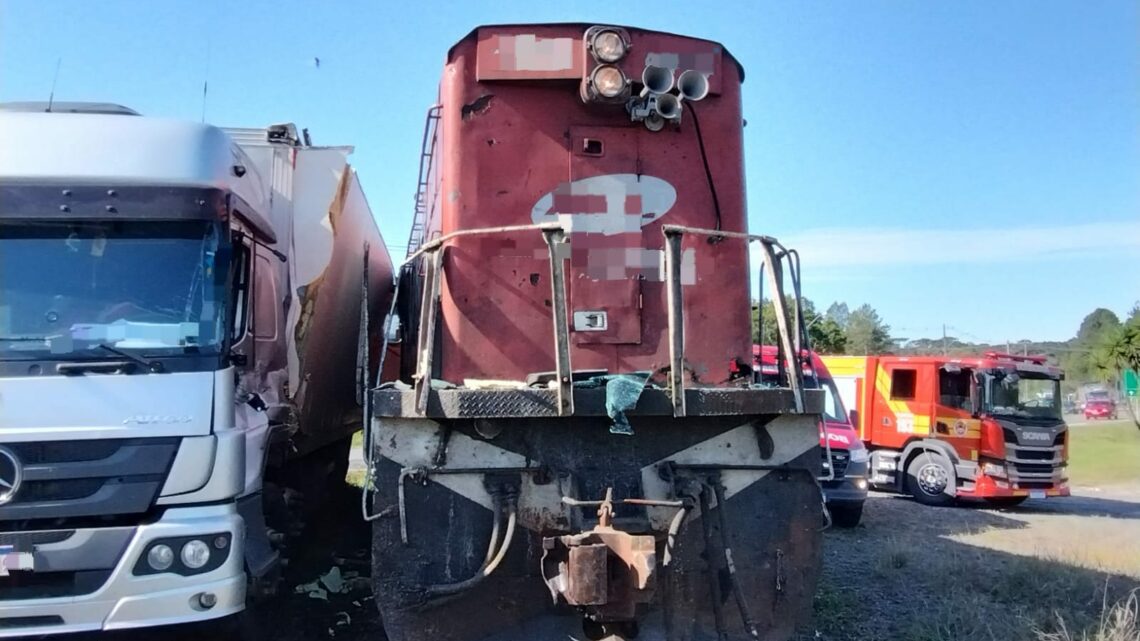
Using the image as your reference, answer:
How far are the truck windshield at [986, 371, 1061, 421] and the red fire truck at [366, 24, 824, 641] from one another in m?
11.4

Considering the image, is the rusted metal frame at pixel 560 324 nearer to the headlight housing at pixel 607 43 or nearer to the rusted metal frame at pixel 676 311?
the rusted metal frame at pixel 676 311

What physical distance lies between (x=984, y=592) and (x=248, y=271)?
21.0ft

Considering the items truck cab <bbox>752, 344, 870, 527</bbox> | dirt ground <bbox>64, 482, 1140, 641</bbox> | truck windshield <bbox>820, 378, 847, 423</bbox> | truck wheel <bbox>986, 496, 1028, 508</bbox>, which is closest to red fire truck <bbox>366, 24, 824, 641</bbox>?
dirt ground <bbox>64, 482, 1140, 641</bbox>

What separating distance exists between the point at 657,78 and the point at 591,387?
2.11 m

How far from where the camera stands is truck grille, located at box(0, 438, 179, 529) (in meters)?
4.21

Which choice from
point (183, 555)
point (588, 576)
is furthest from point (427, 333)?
point (183, 555)

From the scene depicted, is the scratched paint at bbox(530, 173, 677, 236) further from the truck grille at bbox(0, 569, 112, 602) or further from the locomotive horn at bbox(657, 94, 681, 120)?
the truck grille at bbox(0, 569, 112, 602)

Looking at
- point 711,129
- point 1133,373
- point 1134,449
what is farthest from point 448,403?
point 1134,449

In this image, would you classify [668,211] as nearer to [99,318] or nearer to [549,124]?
[549,124]

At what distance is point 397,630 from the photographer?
4.15 metres

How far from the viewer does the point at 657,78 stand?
5059mm

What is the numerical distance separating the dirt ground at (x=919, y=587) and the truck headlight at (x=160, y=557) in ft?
2.58

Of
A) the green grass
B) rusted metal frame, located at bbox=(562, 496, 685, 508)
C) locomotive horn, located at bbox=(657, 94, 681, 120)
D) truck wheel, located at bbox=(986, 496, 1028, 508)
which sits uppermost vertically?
locomotive horn, located at bbox=(657, 94, 681, 120)

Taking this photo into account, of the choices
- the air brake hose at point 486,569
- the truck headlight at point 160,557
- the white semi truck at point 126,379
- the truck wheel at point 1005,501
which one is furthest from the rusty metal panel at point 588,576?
→ the truck wheel at point 1005,501
